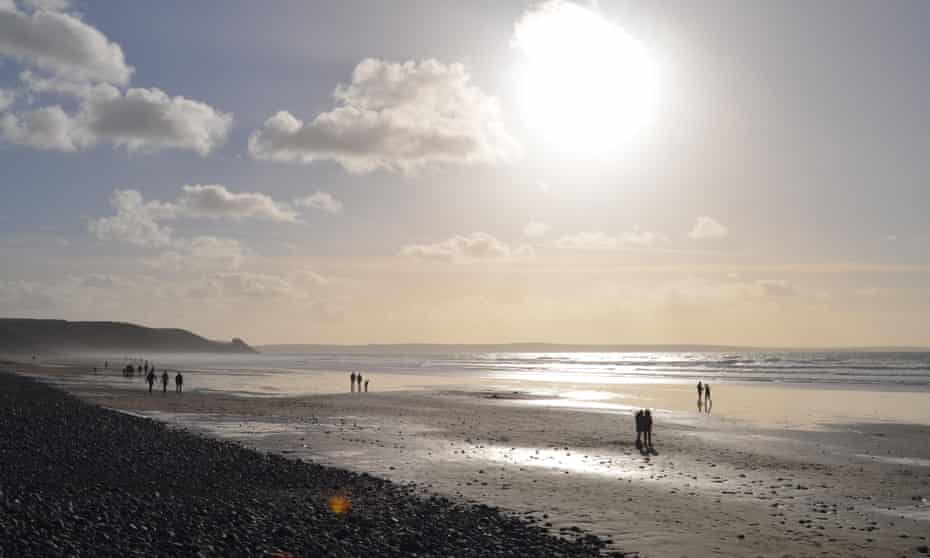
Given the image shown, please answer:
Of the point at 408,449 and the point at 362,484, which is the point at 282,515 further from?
the point at 408,449

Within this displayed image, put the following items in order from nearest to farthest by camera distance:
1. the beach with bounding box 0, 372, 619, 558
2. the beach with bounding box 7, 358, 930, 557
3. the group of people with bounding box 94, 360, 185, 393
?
the beach with bounding box 0, 372, 619, 558 → the beach with bounding box 7, 358, 930, 557 → the group of people with bounding box 94, 360, 185, 393

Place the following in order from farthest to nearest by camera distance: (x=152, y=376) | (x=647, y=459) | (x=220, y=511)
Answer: (x=152, y=376) → (x=647, y=459) → (x=220, y=511)

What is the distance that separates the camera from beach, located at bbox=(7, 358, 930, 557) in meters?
15.6

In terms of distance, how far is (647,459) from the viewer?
25516 mm

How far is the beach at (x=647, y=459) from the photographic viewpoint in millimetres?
15617

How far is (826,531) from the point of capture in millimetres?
15391

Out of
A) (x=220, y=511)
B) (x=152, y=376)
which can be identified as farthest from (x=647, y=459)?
(x=152, y=376)

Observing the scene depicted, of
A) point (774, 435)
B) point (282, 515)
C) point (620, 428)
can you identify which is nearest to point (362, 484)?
point (282, 515)

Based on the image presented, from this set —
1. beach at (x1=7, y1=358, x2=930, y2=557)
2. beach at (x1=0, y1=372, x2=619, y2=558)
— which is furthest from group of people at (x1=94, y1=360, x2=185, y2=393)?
beach at (x1=0, y1=372, x2=619, y2=558)

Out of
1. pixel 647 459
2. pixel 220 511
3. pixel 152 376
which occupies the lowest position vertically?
pixel 647 459

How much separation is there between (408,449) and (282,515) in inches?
476

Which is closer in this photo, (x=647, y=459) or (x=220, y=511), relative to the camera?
(x=220, y=511)

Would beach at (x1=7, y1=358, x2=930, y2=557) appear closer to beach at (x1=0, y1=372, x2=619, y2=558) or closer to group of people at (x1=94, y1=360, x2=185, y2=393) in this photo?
beach at (x1=0, y1=372, x2=619, y2=558)

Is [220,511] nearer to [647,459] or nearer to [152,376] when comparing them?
[647,459]
